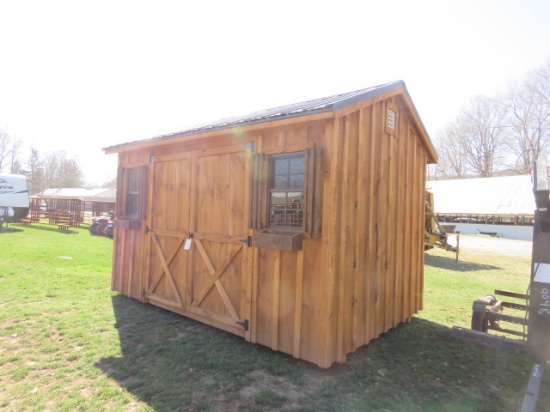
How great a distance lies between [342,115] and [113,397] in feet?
12.4

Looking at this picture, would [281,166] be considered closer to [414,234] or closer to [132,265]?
[414,234]

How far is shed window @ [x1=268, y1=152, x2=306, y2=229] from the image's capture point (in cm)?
423

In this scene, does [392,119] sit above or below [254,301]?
above

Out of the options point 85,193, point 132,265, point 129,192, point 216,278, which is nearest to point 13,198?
point 129,192

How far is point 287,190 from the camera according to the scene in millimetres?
4293

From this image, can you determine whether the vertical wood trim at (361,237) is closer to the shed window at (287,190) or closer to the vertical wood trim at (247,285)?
the shed window at (287,190)

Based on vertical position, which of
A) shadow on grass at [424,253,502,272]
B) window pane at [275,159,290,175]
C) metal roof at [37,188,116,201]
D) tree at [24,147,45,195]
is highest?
tree at [24,147,45,195]

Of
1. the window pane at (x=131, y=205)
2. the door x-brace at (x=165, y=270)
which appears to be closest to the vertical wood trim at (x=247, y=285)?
the door x-brace at (x=165, y=270)

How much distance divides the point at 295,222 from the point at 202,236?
1.75 m

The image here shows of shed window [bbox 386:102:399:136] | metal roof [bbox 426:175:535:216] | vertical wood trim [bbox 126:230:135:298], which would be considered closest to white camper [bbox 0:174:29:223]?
vertical wood trim [bbox 126:230:135:298]

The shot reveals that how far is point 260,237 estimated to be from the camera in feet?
13.7

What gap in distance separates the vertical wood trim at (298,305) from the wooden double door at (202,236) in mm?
788

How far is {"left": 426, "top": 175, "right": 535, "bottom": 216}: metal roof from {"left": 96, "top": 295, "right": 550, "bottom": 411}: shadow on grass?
20990 mm

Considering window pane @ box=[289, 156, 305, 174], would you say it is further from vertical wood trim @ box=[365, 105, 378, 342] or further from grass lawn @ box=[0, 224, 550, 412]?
grass lawn @ box=[0, 224, 550, 412]
